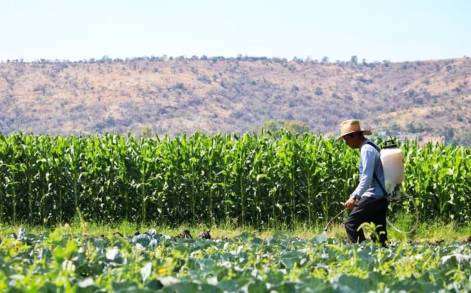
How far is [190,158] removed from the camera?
63.2ft

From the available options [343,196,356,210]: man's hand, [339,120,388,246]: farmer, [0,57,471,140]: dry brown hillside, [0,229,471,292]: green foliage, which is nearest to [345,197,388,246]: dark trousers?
[339,120,388,246]: farmer

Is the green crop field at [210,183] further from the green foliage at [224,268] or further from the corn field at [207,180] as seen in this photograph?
the green foliage at [224,268]

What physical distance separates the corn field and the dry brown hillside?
100 metres

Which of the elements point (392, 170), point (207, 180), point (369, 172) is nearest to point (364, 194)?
point (369, 172)

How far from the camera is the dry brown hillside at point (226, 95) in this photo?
131 metres

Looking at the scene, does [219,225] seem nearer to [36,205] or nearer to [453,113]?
[36,205]

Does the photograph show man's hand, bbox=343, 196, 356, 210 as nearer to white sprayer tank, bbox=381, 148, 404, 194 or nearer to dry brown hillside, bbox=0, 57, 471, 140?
white sprayer tank, bbox=381, 148, 404, 194

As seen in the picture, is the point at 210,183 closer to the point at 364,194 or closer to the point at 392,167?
the point at 392,167

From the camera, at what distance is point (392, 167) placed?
10531 mm

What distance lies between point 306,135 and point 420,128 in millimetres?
104844

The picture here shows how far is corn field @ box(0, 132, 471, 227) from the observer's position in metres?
18.5

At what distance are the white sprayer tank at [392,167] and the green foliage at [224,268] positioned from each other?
3287 mm

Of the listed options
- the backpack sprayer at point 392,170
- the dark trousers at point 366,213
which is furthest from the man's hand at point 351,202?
the backpack sprayer at point 392,170

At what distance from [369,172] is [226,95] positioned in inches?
5480
